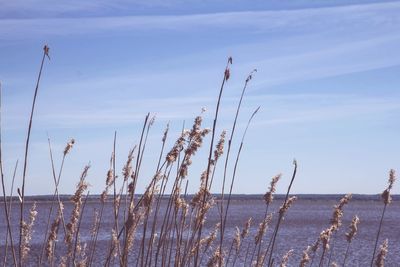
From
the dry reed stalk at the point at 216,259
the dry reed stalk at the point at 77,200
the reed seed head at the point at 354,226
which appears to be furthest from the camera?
the reed seed head at the point at 354,226

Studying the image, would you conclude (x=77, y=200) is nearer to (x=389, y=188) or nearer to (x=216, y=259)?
(x=216, y=259)

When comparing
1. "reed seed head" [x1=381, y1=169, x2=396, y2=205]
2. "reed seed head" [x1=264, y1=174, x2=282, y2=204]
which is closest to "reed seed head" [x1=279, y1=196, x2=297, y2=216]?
"reed seed head" [x1=264, y1=174, x2=282, y2=204]

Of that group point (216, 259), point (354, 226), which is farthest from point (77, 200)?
point (354, 226)

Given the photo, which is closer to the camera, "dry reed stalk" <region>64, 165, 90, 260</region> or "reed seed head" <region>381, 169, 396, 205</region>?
"dry reed stalk" <region>64, 165, 90, 260</region>

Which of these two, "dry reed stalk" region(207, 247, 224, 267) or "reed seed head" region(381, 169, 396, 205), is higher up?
"reed seed head" region(381, 169, 396, 205)

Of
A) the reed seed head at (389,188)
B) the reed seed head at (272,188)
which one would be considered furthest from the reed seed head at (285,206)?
the reed seed head at (389,188)

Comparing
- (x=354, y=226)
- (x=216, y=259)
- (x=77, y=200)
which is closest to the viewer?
(x=77, y=200)

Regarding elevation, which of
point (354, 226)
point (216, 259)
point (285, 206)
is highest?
point (285, 206)

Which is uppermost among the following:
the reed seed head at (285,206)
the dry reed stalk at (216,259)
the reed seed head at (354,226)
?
the reed seed head at (285,206)

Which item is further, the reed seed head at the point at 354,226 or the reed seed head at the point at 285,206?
the reed seed head at the point at 354,226

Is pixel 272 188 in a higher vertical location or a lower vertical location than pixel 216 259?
higher

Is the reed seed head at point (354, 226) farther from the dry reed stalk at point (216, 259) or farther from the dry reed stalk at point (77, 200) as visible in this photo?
the dry reed stalk at point (77, 200)

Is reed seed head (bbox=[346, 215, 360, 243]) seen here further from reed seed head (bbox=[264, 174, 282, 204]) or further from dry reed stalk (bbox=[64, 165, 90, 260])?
dry reed stalk (bbox=[64, 165, 90, 260])

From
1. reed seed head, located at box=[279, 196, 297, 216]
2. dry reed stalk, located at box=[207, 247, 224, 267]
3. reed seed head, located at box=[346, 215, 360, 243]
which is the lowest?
dry reed stalk, located at box=[207, 247, 224, 267]
